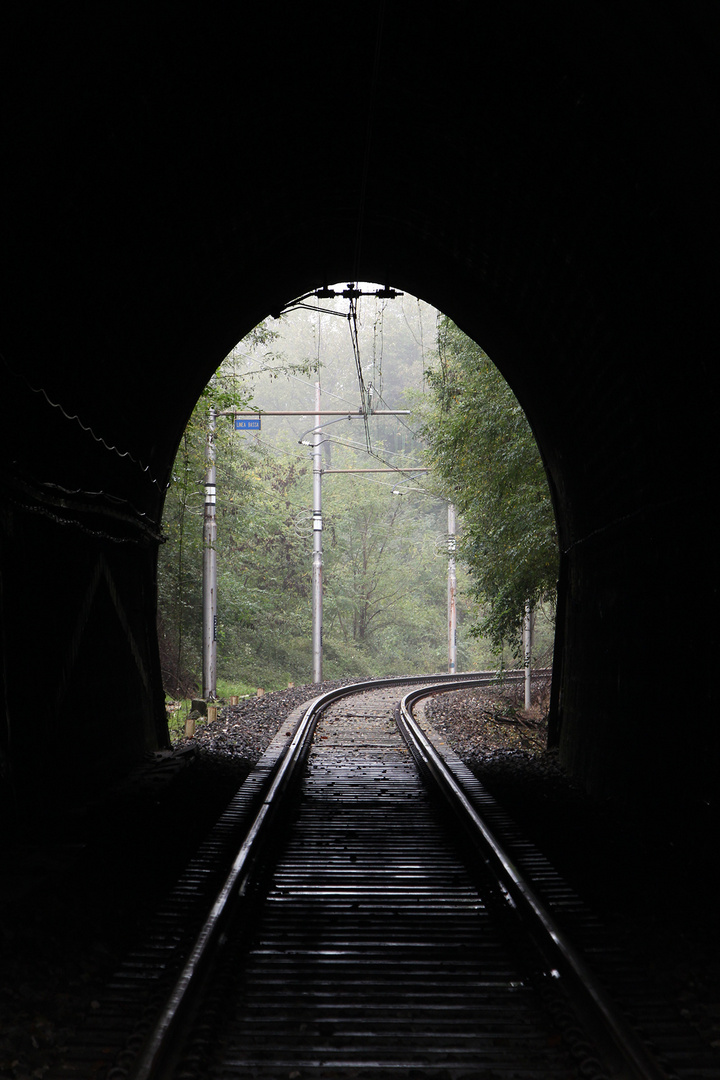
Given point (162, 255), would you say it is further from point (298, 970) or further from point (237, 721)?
point (237, 721)

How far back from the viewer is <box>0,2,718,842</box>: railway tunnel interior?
17.1 ft

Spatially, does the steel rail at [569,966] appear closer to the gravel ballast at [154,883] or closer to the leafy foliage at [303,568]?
the gravel ballast at [154,883]

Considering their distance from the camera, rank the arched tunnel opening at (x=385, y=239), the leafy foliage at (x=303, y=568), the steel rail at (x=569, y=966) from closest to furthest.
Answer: the steel rail at (x=569, y=966)
the arched tunnel opening at (x=385, y=239)
the leafy foliage at (x=303, y=568)

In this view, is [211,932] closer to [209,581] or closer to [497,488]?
[497,488]

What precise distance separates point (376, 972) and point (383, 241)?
774 cm

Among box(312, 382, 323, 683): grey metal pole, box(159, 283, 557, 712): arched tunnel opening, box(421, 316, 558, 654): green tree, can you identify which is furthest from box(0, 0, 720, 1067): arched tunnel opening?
box(312, 382, 323, 683): grey metal pole

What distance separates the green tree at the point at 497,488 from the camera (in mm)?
12609

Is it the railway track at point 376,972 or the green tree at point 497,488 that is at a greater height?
the green tree at point 497,488

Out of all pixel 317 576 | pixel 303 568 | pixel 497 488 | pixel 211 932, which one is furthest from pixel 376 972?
pixel 303 568

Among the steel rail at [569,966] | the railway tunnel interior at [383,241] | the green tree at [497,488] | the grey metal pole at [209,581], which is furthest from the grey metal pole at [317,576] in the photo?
the steel rail at [569,966]

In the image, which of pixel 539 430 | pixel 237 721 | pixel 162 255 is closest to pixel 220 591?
pixel 237 721

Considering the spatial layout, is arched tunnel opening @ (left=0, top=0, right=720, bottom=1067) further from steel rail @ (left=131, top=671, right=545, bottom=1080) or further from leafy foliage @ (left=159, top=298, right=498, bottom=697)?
leafy foliage @ (left=159, top=298, right=498, bottom=697)

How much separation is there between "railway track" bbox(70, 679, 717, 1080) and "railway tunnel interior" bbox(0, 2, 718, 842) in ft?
5.50

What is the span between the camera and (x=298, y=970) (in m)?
3.93
